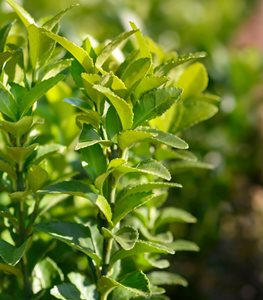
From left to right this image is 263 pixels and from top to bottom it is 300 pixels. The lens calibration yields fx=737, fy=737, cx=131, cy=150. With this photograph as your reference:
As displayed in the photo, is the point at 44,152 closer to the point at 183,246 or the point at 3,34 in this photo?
the point at 3,34

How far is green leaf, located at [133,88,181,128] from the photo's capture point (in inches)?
36.7

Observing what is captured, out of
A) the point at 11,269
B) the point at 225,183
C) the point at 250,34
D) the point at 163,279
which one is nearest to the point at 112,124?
the point at 11,269

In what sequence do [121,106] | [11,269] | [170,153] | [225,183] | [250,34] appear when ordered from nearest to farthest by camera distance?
[121,106]
[11,269]
[170,153]
[225,183]
[250,34]

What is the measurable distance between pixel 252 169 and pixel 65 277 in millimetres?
901

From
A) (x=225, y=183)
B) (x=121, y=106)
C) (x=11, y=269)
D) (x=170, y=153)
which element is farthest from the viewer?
(x=225, y=183)

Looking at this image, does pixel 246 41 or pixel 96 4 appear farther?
pixel 246 41

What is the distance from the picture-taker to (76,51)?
92 cm

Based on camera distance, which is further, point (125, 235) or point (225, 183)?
point (225, 183)

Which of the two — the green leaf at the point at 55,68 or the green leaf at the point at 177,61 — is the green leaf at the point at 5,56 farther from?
the green leaf at the point at 177,61

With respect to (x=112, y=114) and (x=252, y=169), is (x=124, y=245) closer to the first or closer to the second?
(x=112, y=114)

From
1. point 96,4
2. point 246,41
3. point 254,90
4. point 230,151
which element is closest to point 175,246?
point 230,151

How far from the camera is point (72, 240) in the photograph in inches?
37.4

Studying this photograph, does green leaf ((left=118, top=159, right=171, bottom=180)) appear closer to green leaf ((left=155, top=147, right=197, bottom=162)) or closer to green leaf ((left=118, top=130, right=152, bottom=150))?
green leaf ((left=118, top=130, right=152, bottom=150))

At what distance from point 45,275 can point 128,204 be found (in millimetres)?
208
